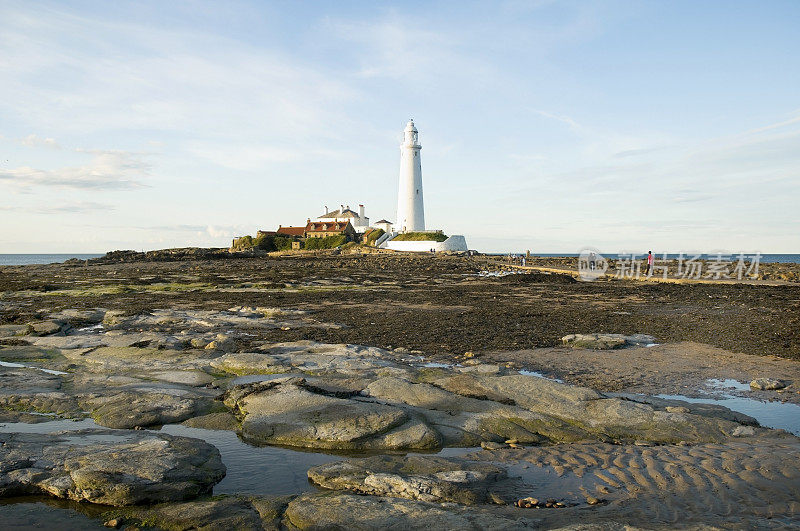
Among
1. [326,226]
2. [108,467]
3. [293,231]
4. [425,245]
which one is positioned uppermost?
[326,226]

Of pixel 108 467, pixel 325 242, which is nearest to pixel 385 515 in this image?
pixel 108 467

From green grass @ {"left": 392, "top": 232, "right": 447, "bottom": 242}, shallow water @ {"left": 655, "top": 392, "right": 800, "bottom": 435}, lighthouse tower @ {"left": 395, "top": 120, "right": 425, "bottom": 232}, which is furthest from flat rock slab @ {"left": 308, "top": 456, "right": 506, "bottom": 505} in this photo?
lighthouse tower @ {"left": 395, "top": 120, "right": 425, "bottom": 232}

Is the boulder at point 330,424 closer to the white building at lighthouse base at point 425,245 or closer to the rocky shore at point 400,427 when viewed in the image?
the rocky shore at point 400,427

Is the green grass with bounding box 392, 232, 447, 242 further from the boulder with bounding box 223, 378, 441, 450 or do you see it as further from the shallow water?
the boulder with bounding box 223, 378, 441, 450

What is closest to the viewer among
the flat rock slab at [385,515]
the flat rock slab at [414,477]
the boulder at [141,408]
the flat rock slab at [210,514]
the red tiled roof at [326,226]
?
the flat rock slab at [385,515]

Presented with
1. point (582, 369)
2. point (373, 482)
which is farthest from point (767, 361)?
point (373, 482)

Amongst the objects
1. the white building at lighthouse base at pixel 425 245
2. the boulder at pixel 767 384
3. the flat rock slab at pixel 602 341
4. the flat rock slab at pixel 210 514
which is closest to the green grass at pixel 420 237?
the white building at lighthouse base at pixel 425 245

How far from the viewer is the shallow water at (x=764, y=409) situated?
26.5 feet

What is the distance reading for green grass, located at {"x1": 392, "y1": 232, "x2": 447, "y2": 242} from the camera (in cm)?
7925

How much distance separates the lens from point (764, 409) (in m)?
8.87

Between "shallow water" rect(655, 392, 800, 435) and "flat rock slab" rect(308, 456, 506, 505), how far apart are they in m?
4.66

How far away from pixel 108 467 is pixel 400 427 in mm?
3386

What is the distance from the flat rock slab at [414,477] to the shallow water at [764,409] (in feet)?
15.3

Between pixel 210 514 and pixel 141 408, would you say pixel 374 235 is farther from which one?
pixel 210 514
